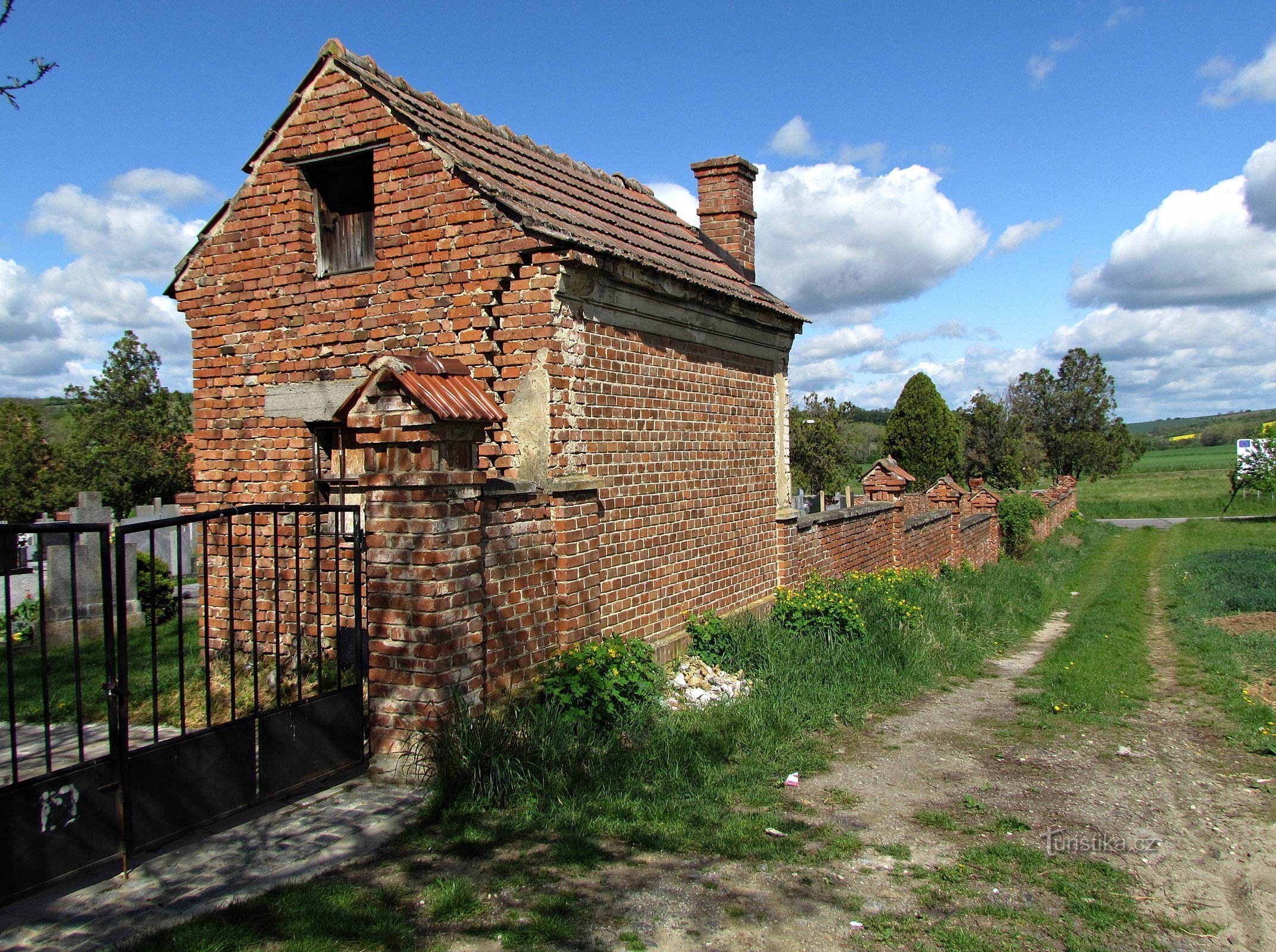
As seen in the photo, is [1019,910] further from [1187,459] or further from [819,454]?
[1187,459]

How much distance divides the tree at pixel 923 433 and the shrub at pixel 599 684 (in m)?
29.5

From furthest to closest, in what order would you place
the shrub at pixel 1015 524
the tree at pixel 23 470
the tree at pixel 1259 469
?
the tree at pixel 1259 469
the tree at pixel 23 470
the shrub at pixel 1015 524

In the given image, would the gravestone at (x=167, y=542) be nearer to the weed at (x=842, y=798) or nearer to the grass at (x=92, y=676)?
the grass at (x=92, y=676)

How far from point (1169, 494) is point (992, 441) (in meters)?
18.1

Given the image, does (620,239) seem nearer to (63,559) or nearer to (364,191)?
(364,191)

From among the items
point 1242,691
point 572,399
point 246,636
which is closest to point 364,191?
point 572,399

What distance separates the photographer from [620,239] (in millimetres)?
8203

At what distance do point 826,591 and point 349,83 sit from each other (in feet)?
24.9

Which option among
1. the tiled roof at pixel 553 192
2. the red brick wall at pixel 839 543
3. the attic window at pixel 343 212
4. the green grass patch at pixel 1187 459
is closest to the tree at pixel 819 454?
the red brick wall at pixel 839 543

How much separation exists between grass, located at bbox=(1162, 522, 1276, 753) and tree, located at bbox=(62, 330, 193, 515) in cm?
2567

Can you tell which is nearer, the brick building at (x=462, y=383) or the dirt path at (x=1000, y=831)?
the dirt path at (x=1000, y=831)

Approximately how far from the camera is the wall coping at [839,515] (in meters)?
11.6

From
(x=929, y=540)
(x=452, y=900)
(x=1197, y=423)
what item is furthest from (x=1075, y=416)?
(x=1197, y=423)

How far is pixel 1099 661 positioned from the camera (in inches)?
415
